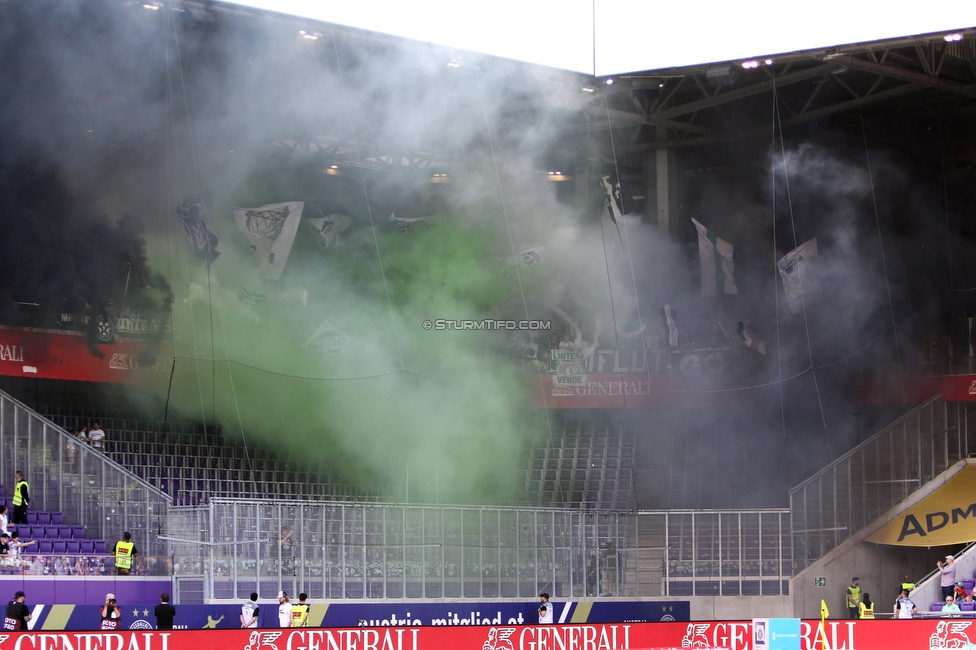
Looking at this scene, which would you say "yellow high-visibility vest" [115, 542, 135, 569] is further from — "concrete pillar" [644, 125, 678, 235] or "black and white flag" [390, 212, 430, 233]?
"concrete pillar" [644, 125, 678, 235]

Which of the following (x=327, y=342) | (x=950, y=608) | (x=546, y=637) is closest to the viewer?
(x=546, y=637)

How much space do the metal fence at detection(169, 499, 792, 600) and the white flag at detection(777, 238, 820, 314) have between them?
23.0ft

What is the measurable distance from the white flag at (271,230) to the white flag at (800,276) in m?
11.1

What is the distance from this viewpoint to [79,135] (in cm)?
2144

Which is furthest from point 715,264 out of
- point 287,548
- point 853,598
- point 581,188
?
point 287,548

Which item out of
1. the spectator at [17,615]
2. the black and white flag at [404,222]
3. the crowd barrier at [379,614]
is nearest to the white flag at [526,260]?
the black and white flag at [404,222]

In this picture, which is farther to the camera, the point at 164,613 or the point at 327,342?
the point at 327,342

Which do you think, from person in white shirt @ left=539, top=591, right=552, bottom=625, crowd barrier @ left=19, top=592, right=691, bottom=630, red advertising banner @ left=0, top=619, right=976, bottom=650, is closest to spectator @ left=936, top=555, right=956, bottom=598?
crowd barrier @ left=19, top=592, right=691, bottom=630

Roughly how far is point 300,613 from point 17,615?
3517 mm

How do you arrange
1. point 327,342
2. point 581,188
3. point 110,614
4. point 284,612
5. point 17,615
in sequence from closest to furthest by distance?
point 17,615 < point 110,614 < point 284,612 < point 327,342 < point 581,188

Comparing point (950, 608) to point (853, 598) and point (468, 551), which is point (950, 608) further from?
point (468, 551)

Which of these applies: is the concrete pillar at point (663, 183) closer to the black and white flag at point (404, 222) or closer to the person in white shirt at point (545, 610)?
the black and white flag at point (404, 222)

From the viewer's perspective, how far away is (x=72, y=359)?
21.7 metres

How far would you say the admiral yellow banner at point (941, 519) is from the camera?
2080 centimetres
